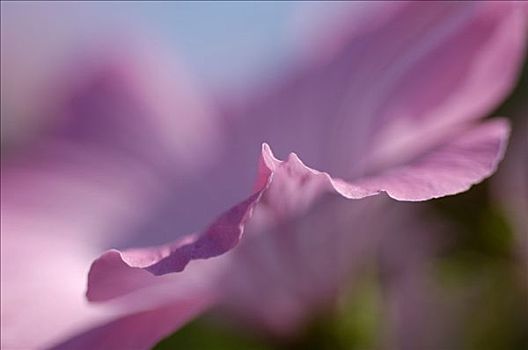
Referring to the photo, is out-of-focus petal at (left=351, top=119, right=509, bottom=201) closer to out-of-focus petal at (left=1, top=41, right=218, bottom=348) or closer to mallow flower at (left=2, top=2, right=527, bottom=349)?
mallow flower at (left=2, top=2, right=527, bottom=349)

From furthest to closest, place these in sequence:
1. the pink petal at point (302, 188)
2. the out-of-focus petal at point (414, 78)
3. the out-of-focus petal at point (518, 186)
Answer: the out-of-focus petal at point (518, 186) < the out-of-focus petal at point (414, 78) < the pink petal at point (302, 188)

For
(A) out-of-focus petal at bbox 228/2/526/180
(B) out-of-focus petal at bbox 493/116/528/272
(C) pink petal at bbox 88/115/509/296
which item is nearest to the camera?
(C) pink petal at bbox 88/115/509/296

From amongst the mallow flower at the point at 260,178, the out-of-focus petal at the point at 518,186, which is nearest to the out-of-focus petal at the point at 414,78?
the mallow flower at the point at 260,178

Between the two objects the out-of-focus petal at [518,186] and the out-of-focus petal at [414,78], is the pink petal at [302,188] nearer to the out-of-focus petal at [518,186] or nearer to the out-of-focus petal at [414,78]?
the out-of-focus petal at [414,78]

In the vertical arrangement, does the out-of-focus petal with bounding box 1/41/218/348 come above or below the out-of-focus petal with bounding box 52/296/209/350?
above

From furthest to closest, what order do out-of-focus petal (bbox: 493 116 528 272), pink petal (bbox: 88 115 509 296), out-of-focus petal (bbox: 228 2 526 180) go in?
out-of-focus petal (bbox: 493 116 528 272) < out-of-focus petal (bbox: 228 2 526 180) < pink petal (bbox: 88 115 509 296)

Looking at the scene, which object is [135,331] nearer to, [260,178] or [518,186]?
[260,178]

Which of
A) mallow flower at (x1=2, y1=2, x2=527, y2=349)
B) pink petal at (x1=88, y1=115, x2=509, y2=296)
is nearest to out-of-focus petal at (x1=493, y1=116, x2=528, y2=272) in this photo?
mallow flower at (x1=2, y1=2, x2=527, y2=349)

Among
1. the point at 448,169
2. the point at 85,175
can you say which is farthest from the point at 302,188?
the point at 85,175
